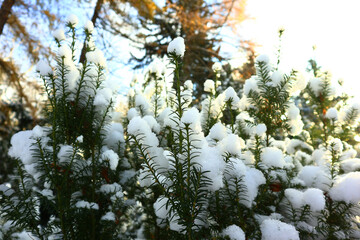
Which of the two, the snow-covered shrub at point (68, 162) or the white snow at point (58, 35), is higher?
the white snow at point (58, 35)

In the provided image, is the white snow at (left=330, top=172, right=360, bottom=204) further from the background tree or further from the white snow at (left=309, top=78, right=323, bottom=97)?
the background tree

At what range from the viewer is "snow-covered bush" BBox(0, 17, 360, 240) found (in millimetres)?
1039

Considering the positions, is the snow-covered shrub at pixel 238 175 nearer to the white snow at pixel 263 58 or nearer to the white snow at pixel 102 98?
the white snow at pixel 263 58

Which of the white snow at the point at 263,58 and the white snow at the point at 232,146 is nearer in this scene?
the white snow at the point at 232,146

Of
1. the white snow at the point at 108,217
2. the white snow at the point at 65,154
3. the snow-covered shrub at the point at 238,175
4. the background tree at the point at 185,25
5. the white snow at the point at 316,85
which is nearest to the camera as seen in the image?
the snow-covered shrub at the point at 238,175

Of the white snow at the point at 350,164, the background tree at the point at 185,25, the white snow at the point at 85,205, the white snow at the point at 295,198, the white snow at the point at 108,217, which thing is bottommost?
the white snow at the point at 108,217

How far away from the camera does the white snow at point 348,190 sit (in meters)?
1.32

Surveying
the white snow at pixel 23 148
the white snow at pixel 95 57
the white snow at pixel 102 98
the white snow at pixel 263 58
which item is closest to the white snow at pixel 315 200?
the white snow at pixel 263 58

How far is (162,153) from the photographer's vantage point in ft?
3.73

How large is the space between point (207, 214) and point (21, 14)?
7.35 metres

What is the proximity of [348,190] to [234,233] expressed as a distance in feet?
2.55

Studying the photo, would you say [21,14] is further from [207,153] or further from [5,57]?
[207,153]

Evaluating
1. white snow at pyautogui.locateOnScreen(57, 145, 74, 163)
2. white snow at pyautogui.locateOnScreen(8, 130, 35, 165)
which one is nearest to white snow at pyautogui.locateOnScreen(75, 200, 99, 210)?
white snow at pyautogui.locateOnScreen(57, 145, 74, 163)

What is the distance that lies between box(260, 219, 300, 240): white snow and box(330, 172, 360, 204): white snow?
0.43 meters
